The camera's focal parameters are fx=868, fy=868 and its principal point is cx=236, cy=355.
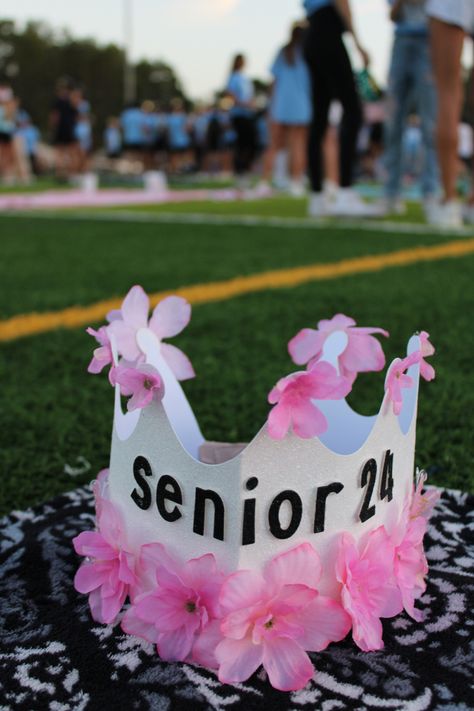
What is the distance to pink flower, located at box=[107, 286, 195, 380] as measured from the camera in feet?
4.06

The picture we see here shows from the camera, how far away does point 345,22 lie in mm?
5723

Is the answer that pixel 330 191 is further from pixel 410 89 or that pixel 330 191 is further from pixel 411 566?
pixel 411 566

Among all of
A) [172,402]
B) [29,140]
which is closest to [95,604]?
[172,402]

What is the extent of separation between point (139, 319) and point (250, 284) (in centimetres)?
226

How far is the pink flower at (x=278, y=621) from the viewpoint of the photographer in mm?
939

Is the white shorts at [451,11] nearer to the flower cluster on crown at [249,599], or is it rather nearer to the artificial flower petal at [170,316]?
the artificial flower petal at [170,316]

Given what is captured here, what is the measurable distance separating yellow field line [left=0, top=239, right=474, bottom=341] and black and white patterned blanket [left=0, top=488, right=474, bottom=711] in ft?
5.34

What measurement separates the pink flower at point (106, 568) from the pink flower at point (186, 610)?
0.07 m

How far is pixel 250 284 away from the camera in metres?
3.51

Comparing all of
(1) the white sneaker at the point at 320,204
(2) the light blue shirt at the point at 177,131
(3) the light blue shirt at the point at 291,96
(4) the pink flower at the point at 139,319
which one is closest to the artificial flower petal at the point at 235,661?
(4) the pink flower at the point at 139,319

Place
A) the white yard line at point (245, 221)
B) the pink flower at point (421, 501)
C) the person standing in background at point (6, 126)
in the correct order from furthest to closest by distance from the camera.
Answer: the person standing in background at point (6, 126) < the white yard line at point (245, 221) < the pink flower at point (421, 501)

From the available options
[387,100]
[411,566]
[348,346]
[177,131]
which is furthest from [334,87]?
[177,131]

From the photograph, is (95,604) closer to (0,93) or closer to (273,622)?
(273,622)

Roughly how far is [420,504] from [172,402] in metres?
0.41
